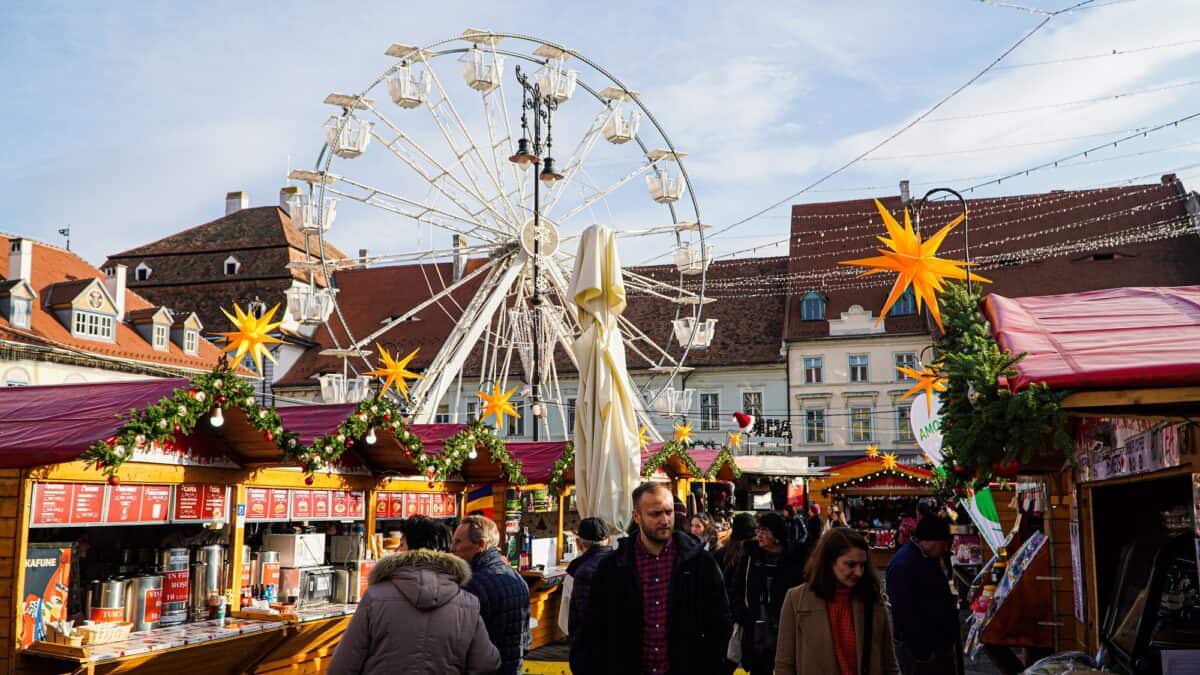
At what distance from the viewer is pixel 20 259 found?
3475cm

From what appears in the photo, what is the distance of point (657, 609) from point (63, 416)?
4743 mm

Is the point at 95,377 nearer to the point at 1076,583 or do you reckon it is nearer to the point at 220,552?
the point at 220,552

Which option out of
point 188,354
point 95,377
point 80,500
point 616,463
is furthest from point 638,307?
point 80,500

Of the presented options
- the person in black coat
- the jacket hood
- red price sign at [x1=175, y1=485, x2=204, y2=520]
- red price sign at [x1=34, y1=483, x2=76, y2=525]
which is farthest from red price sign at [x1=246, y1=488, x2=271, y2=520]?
the jacket hood

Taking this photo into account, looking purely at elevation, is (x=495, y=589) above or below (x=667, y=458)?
below

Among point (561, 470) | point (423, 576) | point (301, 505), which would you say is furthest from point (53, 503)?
point (561, 470)

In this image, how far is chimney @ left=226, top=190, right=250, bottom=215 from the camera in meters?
51.9

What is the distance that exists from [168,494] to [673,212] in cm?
1800

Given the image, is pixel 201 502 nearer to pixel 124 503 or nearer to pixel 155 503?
pixel 155 503

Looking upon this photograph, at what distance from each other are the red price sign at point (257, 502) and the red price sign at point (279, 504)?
0.24 ft

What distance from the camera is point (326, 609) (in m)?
9.00

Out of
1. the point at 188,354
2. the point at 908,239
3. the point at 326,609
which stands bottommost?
the point at 326,609

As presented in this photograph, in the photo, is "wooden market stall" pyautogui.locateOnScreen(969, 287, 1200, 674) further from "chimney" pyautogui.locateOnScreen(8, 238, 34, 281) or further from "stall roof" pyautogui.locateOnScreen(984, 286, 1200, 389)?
"chimney" pyautogui.locateOnScreen(8, 238, 34, 281)

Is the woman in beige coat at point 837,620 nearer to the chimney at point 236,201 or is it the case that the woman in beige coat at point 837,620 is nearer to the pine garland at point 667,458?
the pine garland at point 667,458
